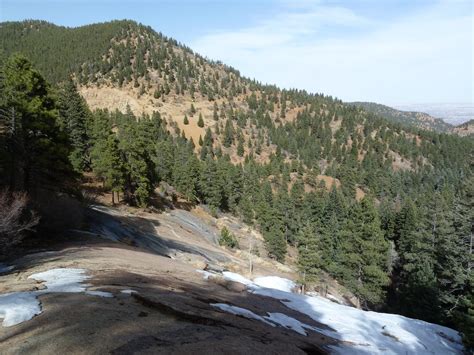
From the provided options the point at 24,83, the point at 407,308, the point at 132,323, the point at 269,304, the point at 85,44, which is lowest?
the point at 407,308

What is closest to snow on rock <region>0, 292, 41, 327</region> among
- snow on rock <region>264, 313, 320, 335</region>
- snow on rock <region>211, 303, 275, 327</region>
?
snow on rock <region>211, 303, 275, 327</region>

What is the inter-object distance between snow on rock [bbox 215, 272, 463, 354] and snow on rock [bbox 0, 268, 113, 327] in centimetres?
647

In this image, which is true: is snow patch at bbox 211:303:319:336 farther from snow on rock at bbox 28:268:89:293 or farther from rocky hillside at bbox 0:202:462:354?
snow on rock at bbox 28:268:89:293

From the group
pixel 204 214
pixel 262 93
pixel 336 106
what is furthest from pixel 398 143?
pixel 204 214

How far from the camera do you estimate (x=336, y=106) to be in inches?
7111

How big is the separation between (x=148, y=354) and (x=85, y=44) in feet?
579

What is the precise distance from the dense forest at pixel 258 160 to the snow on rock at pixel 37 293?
397cm

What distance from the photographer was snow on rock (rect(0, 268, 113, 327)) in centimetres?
839

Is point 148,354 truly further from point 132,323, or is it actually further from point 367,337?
point 367,337

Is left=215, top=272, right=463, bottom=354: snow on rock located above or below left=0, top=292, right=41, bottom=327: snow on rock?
A: below

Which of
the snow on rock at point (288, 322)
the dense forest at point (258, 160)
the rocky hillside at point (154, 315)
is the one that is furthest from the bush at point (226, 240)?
the snow on rock at point (288, 322)

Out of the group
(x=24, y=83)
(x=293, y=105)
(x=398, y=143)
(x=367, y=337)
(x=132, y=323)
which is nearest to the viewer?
(x=132, y=323)

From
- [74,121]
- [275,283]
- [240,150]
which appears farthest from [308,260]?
[240,150]

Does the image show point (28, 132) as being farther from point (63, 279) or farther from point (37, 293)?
point (37, 293)
